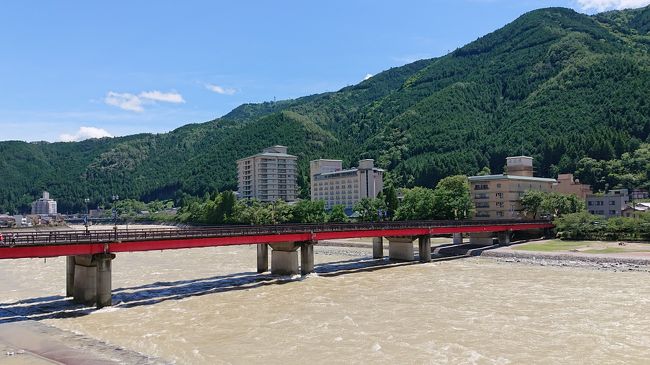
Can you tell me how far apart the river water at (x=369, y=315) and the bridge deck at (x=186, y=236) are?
4705mm

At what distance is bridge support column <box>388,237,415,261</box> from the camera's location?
79688mm

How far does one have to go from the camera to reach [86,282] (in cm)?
4612

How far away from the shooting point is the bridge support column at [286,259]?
63531mm

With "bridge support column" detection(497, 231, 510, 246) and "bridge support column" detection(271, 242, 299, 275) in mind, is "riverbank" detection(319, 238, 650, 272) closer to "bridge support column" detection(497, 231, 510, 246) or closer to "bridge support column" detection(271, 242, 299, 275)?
"bridge support column" detection(497, 231, 510, 246)

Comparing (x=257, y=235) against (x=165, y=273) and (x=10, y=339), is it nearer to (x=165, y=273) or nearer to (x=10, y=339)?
(x=165, y=273)

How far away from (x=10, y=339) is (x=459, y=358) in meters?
27.1

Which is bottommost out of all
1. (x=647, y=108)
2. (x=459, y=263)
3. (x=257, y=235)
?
(x=459, y=263)

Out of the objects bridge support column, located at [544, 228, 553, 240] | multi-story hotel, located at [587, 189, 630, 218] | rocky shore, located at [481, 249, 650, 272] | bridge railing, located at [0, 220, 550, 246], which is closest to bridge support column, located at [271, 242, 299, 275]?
bridge railing, located at [0, 220, 550, 246]

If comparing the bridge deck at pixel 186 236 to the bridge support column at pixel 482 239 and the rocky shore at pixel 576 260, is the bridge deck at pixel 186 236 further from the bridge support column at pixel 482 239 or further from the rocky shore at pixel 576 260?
the bridge support column at pixel 482 239

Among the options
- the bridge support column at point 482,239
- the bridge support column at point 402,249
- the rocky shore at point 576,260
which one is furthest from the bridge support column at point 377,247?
the bridge support column at point 482,239

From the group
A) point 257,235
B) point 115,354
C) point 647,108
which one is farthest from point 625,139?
point 115,354

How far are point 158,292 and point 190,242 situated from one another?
576 cm

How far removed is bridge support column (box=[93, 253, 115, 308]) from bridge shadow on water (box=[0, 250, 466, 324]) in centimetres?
75

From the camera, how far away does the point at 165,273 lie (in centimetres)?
7044
